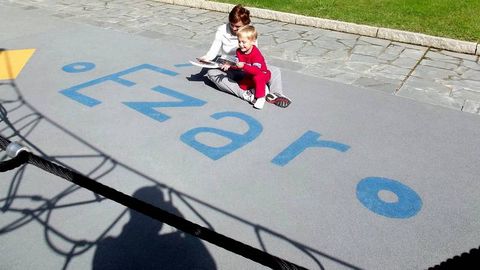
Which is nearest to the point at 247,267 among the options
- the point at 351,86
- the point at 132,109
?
the point at 132,109

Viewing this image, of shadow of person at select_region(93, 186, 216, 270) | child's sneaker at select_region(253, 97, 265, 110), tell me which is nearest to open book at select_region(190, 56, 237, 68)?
child's sneaker at select_region(253, 97, 265, 110)

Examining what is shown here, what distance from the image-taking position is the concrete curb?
21.1 ft

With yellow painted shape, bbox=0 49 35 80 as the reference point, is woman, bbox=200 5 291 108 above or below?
above

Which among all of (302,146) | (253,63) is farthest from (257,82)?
(302,146)

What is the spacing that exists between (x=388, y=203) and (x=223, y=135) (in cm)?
181

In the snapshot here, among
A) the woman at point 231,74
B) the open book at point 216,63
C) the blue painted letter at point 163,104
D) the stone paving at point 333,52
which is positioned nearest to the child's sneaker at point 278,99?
the woman at point 231,74

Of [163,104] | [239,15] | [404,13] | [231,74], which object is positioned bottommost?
[163,104]

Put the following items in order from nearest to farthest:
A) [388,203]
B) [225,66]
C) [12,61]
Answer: [388,203], [225,66], [12,61]

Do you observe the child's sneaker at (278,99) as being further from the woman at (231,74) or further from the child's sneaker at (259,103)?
the child's sneaker at (259,103)

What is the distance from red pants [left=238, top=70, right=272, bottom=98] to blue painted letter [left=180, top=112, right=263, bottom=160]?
39 centimetres

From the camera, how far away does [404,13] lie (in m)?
7.76

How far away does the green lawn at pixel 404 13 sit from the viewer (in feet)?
22.8

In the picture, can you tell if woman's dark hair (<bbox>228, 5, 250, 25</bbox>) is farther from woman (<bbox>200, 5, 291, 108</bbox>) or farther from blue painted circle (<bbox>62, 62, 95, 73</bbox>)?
blue painted circle (<bbox>62, 62, 95, 73</bbox>)

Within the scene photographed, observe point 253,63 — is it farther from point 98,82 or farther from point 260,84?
point 98,82
